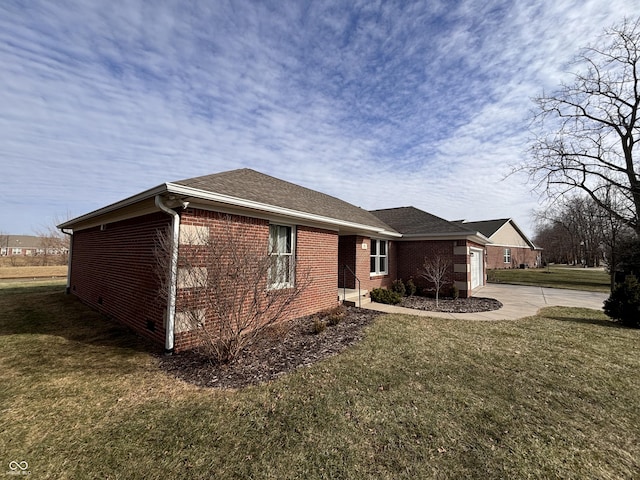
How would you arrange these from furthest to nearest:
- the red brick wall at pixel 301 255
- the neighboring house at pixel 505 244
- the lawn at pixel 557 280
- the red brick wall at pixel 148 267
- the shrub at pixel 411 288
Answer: the neighboring house at pixel 505 244
the lawn at pixel 557 280
the shrub at pixel 411 288
the red brick wall at pixel 148 267
the red brick wall at pixel 301 255

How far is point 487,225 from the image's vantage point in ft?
120

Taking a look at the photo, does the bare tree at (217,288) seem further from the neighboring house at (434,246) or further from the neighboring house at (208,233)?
the neighboring house at (434,246)

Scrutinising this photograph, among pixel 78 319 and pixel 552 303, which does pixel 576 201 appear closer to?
pixel 552 303

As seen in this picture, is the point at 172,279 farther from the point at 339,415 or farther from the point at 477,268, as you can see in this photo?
the point at 477,268

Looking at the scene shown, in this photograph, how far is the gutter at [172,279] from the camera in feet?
17.3

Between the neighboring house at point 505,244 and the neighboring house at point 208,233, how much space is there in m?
24.7

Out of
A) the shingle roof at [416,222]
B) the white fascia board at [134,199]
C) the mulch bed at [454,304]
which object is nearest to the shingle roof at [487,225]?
the shingle roof at [416,222]

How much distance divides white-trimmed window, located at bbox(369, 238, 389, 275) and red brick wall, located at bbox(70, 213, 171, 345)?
9.30 meters

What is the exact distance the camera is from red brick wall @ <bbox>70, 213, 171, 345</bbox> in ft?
19.8

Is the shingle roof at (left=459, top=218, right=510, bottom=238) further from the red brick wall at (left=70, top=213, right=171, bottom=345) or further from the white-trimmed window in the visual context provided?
the red brick wall at (left=70, top=213, right=171, bottom=345)

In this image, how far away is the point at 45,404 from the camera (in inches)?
145

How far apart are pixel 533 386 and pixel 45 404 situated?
284 inches

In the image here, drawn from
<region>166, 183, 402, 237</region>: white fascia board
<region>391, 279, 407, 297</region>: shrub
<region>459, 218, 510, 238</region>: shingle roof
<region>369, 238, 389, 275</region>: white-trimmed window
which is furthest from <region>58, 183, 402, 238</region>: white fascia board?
<region>459, 218, 510, 238</region>: shingle roof

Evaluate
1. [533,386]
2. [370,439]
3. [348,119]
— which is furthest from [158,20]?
[533,386]
